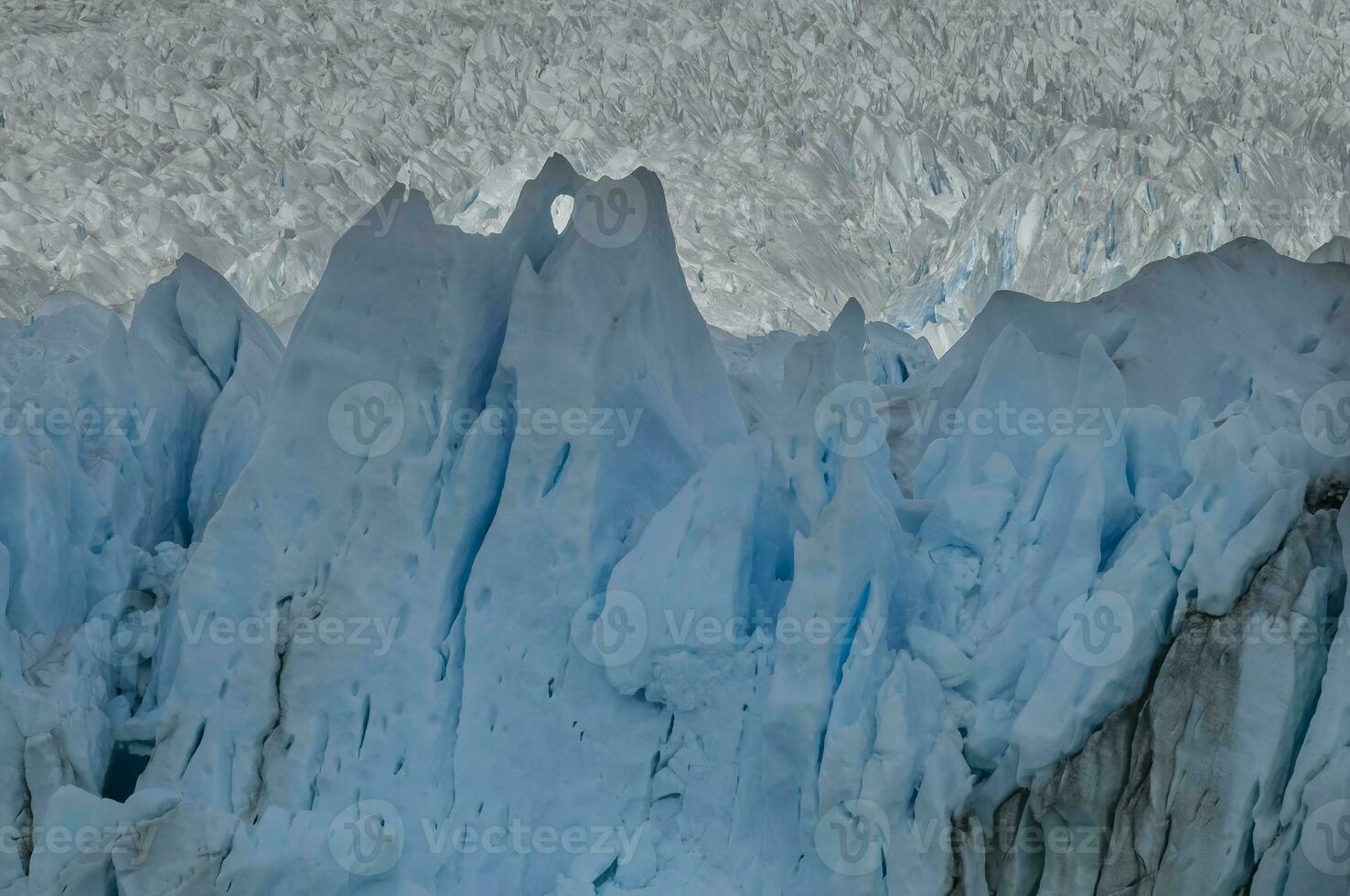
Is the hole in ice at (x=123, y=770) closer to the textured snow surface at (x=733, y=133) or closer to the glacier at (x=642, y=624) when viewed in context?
the glacier at (x=642, y=624)

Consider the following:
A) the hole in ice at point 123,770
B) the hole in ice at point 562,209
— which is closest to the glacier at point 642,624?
the hole in ice at point 123,770

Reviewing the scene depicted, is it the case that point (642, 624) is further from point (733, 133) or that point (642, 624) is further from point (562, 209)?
point (733, 133)

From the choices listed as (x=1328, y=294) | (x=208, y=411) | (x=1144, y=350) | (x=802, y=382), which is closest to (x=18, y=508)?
(x=208, y=411)

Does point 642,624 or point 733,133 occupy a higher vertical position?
point 733,133

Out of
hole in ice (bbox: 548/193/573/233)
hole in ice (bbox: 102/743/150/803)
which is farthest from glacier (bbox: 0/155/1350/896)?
hole in ice (bbox: 548/193/573/233)

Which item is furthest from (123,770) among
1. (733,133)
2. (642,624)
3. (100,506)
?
(733,133)

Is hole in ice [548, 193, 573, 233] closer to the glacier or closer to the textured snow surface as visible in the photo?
the textured snow surface

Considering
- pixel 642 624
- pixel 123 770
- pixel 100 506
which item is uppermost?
pixel 100 506

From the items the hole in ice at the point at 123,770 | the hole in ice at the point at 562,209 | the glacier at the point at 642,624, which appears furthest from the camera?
the hole in ice at the point at 562,209
